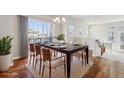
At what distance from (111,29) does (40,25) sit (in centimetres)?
150

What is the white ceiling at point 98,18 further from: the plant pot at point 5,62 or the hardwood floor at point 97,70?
the plant pot at point 5,62

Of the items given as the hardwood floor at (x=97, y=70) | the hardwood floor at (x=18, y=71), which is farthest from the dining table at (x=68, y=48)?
the hardwood floor at (x=18, y=71)

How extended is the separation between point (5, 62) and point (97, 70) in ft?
6.98

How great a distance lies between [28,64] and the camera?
3.11 metres

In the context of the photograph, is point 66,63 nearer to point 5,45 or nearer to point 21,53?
point 21,53

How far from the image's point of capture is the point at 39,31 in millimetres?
2943

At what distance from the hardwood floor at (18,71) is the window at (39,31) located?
58cm

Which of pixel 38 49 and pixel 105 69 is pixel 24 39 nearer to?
pixel 38 49

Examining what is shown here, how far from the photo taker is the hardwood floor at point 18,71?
275 centimetres

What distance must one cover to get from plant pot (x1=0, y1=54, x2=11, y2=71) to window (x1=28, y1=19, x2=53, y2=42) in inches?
28.2
